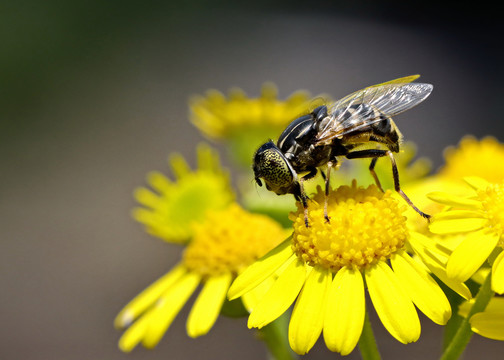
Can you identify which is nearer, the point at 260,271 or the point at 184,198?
the point at 260,271

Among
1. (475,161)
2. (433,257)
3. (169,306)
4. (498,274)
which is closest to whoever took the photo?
(498,274)

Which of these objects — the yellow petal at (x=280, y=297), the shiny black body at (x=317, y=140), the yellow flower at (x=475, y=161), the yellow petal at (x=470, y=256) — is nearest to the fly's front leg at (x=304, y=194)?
the shiny black body at (x=317, y=140)

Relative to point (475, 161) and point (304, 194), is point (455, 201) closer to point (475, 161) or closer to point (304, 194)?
point (304, 194)

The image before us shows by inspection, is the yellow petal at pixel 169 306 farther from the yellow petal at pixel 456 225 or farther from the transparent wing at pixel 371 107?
the yellow petal at pixel 456 225

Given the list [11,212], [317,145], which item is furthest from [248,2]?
[317,145]

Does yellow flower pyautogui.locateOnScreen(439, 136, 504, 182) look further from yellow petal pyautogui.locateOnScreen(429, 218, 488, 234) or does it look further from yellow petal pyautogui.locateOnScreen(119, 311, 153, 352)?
yellow petal pyautogui.locateOnScreen(119, 311, 153, 352)

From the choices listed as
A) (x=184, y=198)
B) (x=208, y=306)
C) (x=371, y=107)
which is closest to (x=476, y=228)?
(x=371, y=107)

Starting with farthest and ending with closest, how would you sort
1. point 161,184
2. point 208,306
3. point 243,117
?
point 243,117
point 161,184
point 208,306

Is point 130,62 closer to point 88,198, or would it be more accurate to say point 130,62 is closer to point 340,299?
point 88,198
